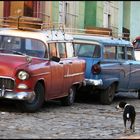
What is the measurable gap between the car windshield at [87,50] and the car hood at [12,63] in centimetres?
337

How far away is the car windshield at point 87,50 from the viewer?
1605cm

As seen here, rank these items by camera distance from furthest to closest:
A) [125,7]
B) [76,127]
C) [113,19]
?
[125,7], [113,19], [76,127]

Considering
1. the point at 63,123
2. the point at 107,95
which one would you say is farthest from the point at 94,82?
the point at 63,123

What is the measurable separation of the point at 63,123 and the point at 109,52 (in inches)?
206

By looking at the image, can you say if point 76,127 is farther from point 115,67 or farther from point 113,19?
point 113,19

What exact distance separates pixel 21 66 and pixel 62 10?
617 inches

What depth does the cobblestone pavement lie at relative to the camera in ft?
33.4

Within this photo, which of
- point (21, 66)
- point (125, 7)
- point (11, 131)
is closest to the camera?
point (11, 131)

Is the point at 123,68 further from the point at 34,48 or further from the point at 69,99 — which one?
the point at 34,48

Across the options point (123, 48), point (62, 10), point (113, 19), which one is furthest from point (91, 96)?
point (113, 19)

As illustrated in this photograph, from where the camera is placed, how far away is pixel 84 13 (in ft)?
104

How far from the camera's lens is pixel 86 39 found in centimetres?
1628

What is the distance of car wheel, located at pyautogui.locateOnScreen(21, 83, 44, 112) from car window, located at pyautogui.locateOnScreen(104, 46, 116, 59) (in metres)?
3.58

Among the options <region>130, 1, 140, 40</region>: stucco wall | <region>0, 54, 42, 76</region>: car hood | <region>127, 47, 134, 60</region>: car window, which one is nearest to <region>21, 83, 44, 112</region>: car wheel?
<region>0, 54, 42, 76</region>: car hood
